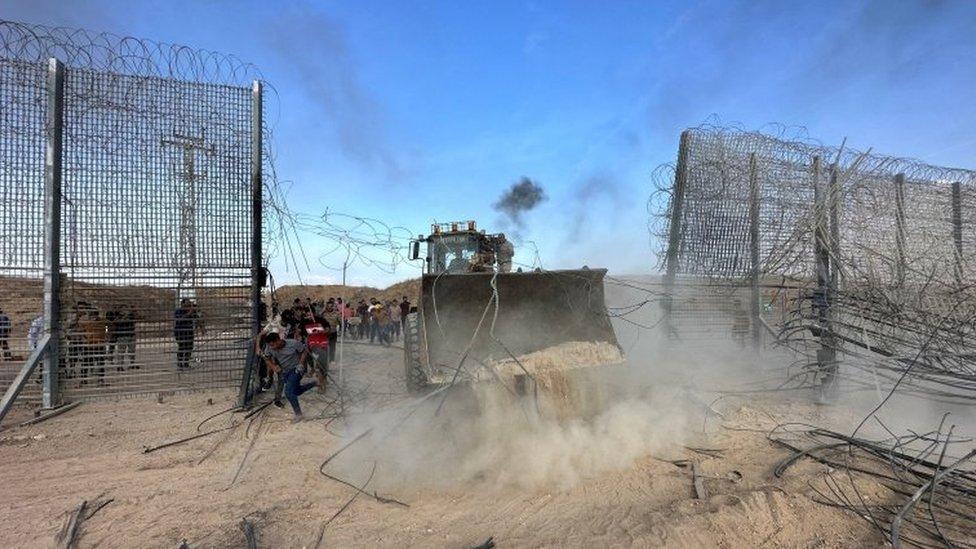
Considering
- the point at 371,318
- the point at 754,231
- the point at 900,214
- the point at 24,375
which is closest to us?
the point at 24,375

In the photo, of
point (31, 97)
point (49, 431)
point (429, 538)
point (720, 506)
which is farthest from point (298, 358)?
point (720, 506)

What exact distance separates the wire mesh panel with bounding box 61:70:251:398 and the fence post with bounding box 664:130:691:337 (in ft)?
23.1

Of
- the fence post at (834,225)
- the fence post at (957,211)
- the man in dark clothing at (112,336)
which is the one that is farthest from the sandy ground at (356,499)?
the fence post at (957,211)

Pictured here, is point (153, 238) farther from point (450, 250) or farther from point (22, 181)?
point (450, 250)

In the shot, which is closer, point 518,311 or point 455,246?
point 518,311

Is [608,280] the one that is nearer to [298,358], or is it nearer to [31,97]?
[298,358]

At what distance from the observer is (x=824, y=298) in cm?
737

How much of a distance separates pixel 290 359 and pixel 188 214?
9.07ft

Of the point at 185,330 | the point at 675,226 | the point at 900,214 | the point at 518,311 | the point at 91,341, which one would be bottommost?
the point at 91,341

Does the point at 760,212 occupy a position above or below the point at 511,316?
above

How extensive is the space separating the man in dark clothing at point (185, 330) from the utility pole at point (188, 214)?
0.66 ft

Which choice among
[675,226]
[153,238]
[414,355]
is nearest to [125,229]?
[153,238]

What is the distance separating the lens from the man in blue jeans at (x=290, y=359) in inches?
289

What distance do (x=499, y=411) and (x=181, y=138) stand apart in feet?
20.9
